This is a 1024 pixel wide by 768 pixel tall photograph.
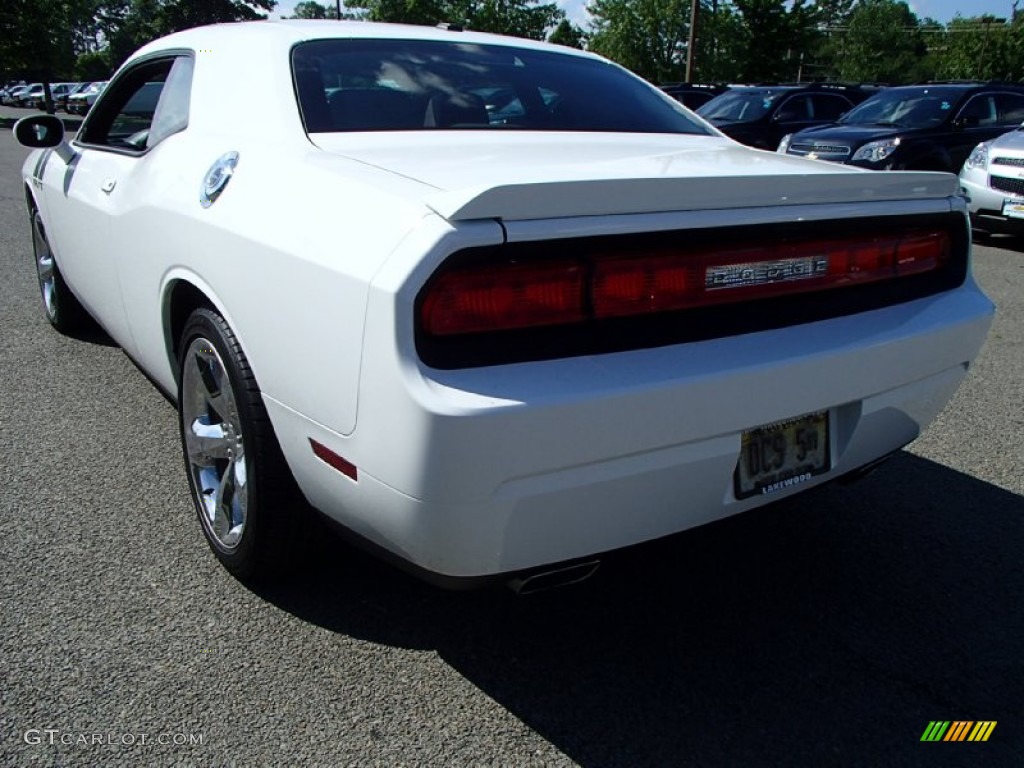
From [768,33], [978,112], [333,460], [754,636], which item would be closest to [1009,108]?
[978,112]

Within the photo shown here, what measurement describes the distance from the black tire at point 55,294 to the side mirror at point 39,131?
651 millimetres

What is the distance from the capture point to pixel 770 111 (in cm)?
1316

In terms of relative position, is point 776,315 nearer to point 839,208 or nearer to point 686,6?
point 839,208

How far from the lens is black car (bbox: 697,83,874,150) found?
12945 mm

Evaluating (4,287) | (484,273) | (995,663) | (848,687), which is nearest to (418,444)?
(484,273)

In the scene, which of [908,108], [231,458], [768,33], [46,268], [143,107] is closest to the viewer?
[231,458]

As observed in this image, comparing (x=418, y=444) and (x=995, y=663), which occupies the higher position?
(x=418, y=444)

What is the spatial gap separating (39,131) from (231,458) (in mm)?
2384

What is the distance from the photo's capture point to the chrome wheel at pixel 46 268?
4746mm

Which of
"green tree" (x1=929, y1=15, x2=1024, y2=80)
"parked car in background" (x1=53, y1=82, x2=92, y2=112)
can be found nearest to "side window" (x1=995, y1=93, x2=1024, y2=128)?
"green tree" (x1=929, y1=15, x2=1024, y2=80)

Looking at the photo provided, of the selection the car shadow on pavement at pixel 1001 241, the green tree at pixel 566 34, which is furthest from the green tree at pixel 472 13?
the car shadow on pavement at pixel 1001 241

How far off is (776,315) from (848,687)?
917 mm

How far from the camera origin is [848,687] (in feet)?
7.14

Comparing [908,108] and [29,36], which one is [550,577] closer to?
[908,108]
